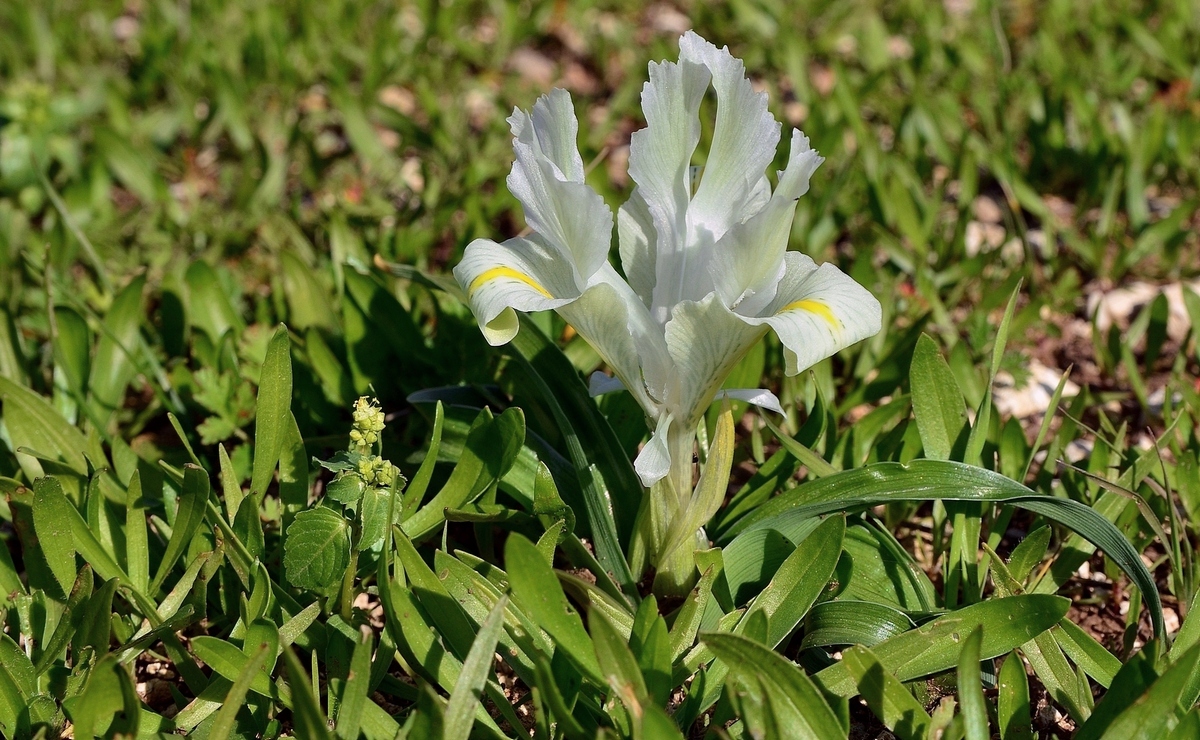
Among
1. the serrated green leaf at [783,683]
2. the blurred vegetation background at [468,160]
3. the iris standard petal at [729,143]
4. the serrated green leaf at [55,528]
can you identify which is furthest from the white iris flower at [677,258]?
the serrated green leaf at [55,528]

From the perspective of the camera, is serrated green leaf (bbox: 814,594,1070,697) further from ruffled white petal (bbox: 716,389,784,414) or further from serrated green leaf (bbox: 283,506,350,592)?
serrated green leaf (bbox: 283,506,350,592)

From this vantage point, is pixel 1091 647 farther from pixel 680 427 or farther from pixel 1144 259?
pixel 1144 259

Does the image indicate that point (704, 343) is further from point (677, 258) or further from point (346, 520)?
point (346, 520)

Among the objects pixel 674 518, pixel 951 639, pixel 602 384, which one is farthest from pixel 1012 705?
pixel 602 384

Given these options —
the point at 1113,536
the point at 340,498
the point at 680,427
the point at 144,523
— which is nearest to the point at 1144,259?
the point at 1113,536

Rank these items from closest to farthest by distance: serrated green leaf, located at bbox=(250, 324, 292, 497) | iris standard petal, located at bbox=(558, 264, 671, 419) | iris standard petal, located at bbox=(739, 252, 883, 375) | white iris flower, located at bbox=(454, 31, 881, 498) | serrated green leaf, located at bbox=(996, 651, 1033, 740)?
iris standard petal, located at bbox=(739, 252, 883, 375), white iris flower, located at bbox=(454, 31, 881, 498), iris standard petal, located at bbox=(558, 264, 671, 419), serrated green leaf, located at bbox=(996, 651, 1033, 740), serrated green leaf, located at bbox=(250, 324, 292, 497)


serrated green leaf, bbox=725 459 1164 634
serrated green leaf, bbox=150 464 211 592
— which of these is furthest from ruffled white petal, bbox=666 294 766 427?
serrated green leaf, bbox=150 464 211 592
